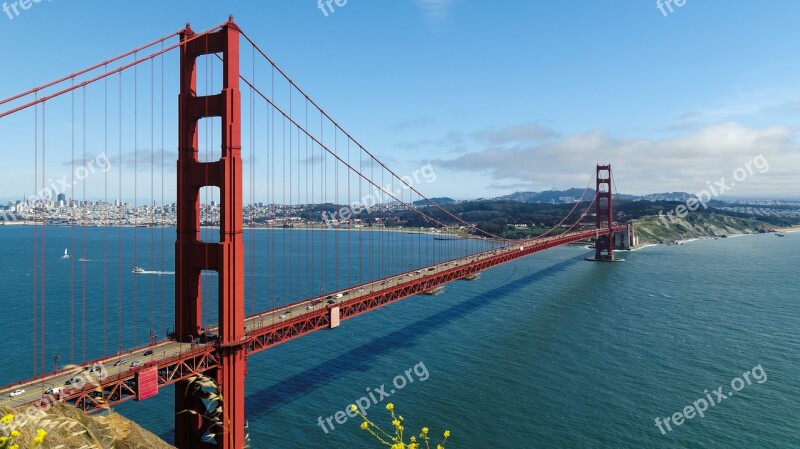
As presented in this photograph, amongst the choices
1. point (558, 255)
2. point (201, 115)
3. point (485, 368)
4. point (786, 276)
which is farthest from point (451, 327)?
point (558, 255)

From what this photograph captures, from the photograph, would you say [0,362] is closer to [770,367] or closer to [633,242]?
[770,367]

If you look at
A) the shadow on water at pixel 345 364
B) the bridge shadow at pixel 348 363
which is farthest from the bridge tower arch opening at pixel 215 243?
the bridge shadow at pixel 348 363

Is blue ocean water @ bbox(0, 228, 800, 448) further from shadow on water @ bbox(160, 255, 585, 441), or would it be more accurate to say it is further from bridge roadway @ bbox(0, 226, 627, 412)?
bridge roadway @ bbox(0, 226, 627, 412)

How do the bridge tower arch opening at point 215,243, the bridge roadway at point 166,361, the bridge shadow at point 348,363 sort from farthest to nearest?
the bridge shadow at point 348,363 → the bridge tower arch opening at point 215,243 → the bridge roadway at point 166,361

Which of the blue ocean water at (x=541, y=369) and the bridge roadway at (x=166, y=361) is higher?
the bridge roadway at (x=166, y=361)

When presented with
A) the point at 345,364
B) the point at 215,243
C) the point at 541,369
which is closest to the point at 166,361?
the point at 215,243

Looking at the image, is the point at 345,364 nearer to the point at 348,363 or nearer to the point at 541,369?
the point at 348,363

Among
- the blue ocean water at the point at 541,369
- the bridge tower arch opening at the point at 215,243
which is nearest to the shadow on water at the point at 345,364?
the blue ocean water at the point at 541,369

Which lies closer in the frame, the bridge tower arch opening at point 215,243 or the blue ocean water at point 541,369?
the bridge tower arch opening at point 215,243

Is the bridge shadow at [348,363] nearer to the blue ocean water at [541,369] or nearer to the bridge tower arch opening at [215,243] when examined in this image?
the blue ocean water at [541,369]

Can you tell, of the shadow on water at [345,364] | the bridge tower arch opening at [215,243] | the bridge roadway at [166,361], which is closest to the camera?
the bridge roadway at [166,361]
